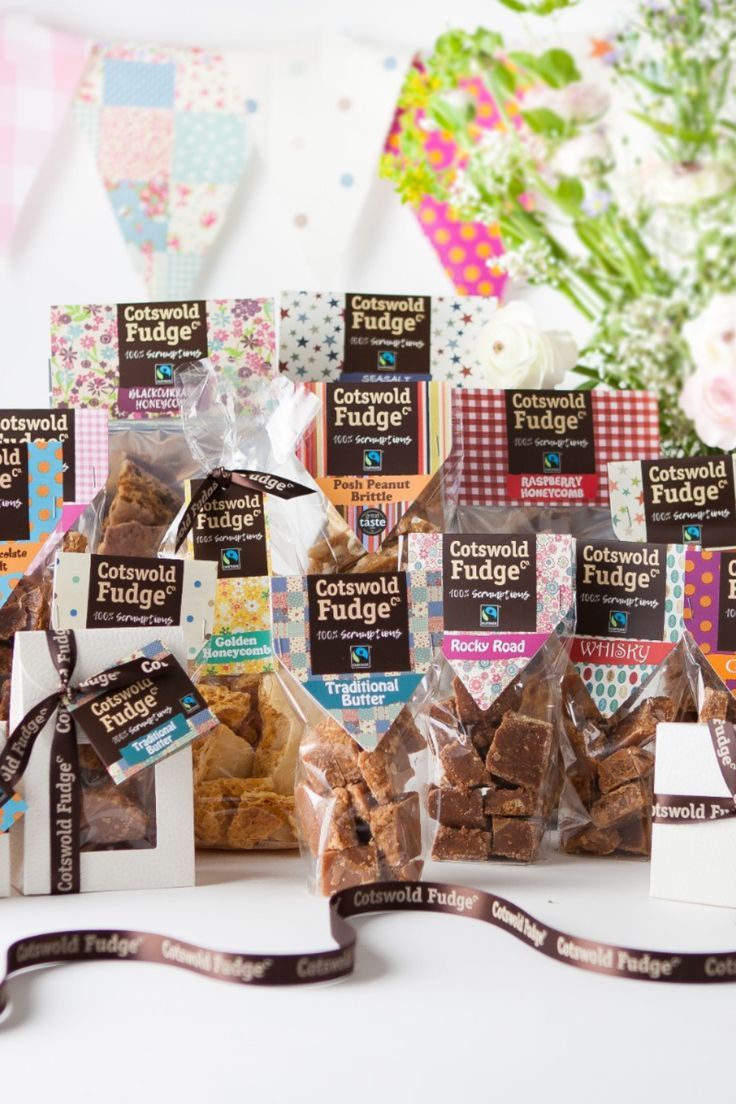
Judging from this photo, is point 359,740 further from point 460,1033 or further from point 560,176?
point 560,176

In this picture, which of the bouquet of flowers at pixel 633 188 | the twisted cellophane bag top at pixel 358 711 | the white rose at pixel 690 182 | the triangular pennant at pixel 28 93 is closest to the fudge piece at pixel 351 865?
the twisted cellophane bag top at pixel 358 711

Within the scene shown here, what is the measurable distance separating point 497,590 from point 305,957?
21.3 inches

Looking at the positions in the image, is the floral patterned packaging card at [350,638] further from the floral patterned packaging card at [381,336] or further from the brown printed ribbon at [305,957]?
the floral patterned packaging card at [381,336]

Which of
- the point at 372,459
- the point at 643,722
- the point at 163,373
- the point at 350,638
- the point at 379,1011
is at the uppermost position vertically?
the point at 163,373

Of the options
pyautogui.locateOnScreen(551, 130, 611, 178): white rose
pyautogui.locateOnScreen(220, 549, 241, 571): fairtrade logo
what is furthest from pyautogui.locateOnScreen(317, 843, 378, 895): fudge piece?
pyautogui.locateOnScreen(551, 130, 611, 178): white rose

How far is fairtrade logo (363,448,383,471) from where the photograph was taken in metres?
1.63

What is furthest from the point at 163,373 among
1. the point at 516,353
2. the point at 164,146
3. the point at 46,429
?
the point at 164,146

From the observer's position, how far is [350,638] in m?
1.40

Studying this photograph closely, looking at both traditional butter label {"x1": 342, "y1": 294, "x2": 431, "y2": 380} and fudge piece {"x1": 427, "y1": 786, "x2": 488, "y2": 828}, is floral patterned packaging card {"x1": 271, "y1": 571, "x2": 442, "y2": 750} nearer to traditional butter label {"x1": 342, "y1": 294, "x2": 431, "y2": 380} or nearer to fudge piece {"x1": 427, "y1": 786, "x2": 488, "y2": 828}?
fudge piece {"x1": 427, "y1": 786, "x2": 488, "y2": 828}

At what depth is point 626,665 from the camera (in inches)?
59.5

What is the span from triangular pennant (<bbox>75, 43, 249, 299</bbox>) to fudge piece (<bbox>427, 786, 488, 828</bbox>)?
2.05 m

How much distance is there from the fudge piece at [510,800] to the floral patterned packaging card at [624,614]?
0.17m

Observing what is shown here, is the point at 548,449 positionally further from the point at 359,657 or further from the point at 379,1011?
the point at 379,1011

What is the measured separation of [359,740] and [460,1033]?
16.6 inches
